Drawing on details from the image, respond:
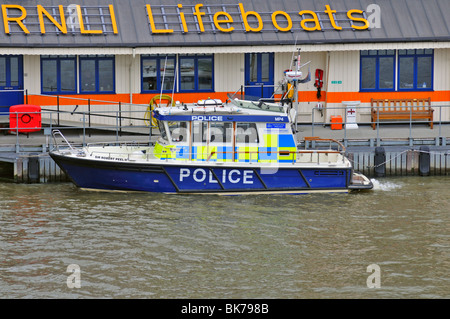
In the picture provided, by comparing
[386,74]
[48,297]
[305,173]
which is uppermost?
[386,74]

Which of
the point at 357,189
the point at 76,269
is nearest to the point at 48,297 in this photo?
the point at 76,269

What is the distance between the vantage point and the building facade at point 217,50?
98.6 ft

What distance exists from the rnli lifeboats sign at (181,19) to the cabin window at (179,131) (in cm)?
682

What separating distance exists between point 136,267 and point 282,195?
22.8ft

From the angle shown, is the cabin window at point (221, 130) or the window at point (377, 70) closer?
the cabin window at point (221, 130)

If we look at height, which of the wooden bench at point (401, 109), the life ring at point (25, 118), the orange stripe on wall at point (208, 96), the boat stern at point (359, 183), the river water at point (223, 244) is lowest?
the river water at point (223, 244)

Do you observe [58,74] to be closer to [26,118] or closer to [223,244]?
[26,118]

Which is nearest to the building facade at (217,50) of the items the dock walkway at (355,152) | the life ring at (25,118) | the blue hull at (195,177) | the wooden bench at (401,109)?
the wooden bench at (401,109)

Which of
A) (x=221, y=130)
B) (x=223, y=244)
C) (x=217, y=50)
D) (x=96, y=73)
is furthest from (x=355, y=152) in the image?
(x=96, y=73)

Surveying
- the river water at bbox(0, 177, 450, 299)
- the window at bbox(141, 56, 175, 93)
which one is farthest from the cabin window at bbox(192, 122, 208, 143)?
the window at bbox(141, 56, 175, 93)

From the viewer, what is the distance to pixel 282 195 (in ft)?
80.9

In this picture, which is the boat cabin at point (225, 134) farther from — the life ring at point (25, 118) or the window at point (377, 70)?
the window at point (377, 70)

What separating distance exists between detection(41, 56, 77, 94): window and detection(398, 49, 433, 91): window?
10.8 metres

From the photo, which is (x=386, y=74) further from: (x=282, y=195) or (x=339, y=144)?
(x=282, y=195)
